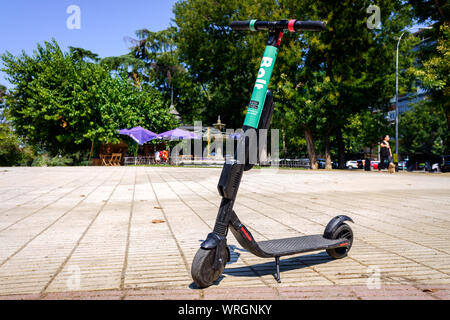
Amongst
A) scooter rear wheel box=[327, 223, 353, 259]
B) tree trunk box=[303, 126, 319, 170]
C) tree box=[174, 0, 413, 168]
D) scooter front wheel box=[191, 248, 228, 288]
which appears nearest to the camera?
scooter front wheel box=[191, 248, 228, 288]

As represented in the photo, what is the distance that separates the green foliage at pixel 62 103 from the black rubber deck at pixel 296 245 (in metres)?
27.0

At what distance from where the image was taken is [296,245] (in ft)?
10.2

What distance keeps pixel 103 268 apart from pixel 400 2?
24.6 m

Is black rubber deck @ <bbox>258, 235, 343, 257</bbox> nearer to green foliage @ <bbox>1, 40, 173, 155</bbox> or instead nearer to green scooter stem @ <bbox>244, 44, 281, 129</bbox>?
green scooter stem @ <bbox>244, 44, 281, 129</bbox>

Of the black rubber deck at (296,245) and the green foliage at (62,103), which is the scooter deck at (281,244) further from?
the green foliage at (62,103)

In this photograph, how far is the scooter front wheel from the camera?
2.57 meters

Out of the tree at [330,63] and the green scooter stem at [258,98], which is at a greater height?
the tree at [330,63]

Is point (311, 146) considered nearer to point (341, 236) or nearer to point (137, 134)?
point (137, 134)

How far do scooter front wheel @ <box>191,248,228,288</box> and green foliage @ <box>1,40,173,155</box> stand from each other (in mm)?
27323

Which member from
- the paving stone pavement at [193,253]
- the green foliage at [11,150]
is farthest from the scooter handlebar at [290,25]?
the green foliage at [11,150]

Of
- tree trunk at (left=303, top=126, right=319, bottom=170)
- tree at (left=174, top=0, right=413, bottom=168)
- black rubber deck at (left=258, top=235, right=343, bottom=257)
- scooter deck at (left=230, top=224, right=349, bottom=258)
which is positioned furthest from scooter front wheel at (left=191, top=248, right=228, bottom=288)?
tree trunk at (left=303, top=126, right=319, bottom=170)

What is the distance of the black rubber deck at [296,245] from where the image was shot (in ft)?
9.56

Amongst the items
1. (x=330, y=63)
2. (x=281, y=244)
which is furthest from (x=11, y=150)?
(x=281, y=244)

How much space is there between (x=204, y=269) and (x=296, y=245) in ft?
2.94
